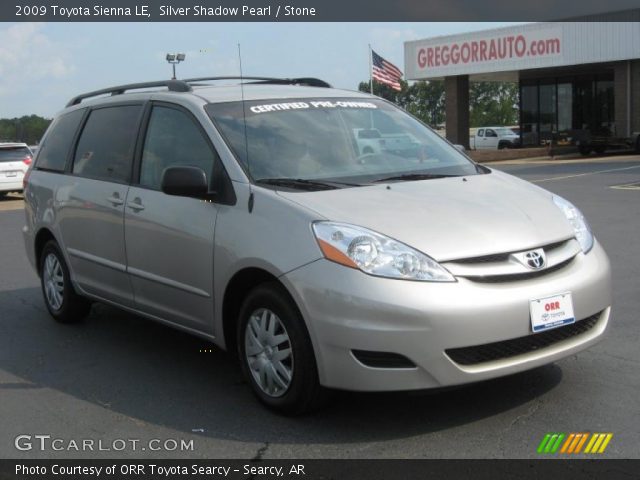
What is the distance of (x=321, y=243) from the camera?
3.98 metres

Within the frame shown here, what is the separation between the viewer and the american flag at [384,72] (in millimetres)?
30047

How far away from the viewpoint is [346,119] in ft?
17.4

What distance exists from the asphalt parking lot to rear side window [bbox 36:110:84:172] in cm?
143

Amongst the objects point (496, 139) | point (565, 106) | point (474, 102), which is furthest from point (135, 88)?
point (474, 102)

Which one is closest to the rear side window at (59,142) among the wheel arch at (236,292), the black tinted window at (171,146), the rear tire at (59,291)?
the rear tire at (59,291)

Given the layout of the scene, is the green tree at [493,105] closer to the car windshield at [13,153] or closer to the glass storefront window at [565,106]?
the glass storefront window at [565,106]

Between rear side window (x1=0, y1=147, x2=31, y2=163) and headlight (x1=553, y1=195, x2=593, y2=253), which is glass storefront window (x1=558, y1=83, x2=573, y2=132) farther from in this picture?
headlight (x1=553, y1=195, x2=593, y2=253)

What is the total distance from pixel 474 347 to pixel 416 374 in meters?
0.31

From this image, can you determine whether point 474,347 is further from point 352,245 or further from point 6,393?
point 6,393

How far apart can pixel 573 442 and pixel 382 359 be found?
3.20 ft

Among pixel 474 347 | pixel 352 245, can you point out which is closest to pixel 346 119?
pixel 352 245

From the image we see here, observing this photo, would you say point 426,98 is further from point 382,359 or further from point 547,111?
point 382,359

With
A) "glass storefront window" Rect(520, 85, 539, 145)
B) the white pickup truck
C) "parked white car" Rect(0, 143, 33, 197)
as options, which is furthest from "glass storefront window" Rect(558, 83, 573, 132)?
"parked white car" Rect(0, 143, 33, 197)

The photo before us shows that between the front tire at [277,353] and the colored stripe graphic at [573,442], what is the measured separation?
43.7 inches
